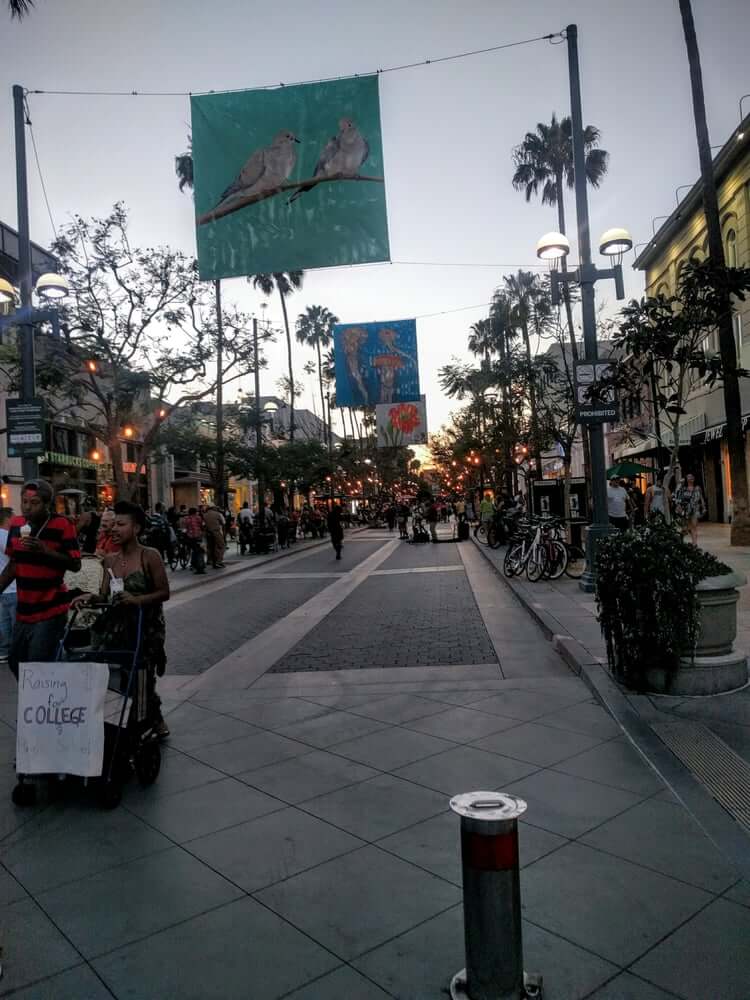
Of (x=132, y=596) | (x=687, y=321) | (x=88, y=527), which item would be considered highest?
(x=687, y=321)

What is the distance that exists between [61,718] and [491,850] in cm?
282

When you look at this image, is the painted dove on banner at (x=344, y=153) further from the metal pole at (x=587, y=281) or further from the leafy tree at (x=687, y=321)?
the metal pole at (x=587, y=281)

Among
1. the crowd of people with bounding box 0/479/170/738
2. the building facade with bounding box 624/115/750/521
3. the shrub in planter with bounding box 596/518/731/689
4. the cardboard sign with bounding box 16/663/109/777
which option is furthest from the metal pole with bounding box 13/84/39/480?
the building facade with bounding box 624/115/750/521

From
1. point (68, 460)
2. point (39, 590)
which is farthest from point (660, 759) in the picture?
point (68, 460)

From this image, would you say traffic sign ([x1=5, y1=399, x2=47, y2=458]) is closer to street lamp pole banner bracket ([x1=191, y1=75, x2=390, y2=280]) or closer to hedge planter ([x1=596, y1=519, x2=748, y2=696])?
street lamp pole banner bracket ([x1=191, y1=75, x2=390, y2=280])

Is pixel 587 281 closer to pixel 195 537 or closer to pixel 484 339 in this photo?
pixel 195 537

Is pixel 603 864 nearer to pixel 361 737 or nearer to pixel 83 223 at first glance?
pixel 361 737

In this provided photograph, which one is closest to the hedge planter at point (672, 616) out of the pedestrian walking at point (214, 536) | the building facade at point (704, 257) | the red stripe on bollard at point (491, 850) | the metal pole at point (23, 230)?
the red stripe on bollard at point (491, 850)

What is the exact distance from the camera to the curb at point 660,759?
3414 millimetres

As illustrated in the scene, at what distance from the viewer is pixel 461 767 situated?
14.8ft

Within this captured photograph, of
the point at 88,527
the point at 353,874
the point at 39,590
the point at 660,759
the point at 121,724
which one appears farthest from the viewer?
the point at 88,527

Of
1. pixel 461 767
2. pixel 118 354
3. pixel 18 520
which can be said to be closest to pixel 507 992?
pixel 461 767

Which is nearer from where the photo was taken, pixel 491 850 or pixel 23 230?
pixel 491 850

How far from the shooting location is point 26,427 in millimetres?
10969
